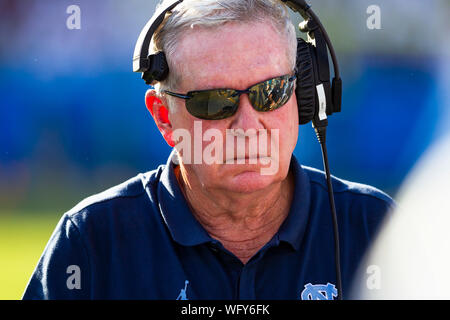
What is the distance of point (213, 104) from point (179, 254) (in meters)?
0.47

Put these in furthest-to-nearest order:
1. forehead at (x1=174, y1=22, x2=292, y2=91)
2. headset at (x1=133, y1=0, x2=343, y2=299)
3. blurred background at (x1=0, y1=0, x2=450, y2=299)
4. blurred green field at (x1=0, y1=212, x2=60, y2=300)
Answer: blurred green field at (x1=0, y1=212, x2=60, y2=300), blurred background at (x1=0, y1=0, x2=450, y2=299), headset at (x1=133, y1=0, x2=343, y2=299), forehead at (x1=174, y1=22, x2=292, y2=91)

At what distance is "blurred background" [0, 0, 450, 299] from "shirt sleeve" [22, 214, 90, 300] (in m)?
2.20

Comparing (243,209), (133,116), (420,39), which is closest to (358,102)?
(420,39)

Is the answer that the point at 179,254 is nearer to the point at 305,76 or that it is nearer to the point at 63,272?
the point at 63,272

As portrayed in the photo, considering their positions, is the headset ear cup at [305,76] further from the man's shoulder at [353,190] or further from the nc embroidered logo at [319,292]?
the nc embroidered logo at [319,292]

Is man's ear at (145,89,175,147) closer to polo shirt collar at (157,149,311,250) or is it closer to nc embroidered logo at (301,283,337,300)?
polo shirt collar at (157,149,311,250)

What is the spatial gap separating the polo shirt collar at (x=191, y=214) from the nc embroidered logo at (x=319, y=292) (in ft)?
0.40

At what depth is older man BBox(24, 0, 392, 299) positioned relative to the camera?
1.56 m

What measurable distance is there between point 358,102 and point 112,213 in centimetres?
246

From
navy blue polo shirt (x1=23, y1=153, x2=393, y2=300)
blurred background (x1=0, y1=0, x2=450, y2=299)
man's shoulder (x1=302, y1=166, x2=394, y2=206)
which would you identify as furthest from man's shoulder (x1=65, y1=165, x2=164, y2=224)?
blurred background (x1=0, y1=0, x2=450, y2=299)

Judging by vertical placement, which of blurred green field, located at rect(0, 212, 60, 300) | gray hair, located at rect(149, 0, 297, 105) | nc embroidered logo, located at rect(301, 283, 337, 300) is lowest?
blurred green field, located at rect(0, 212, 60, 300)

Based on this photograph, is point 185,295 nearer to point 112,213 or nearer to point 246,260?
point 246,260

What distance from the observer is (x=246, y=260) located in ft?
5.63

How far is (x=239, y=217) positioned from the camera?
5.70ft
